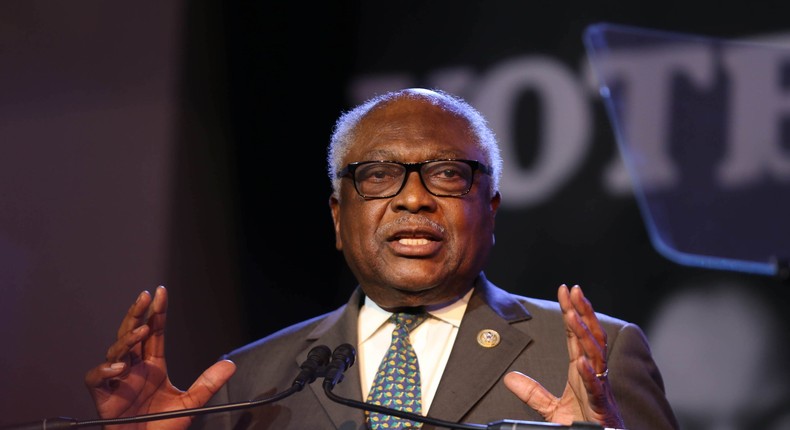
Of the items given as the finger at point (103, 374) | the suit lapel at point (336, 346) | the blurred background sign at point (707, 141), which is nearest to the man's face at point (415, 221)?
the suit lapel at point (336, 346)

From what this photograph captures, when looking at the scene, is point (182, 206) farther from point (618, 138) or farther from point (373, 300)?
point (618, 138)

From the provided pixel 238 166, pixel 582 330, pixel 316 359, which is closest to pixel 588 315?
pixel 582 330

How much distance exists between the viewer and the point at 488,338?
254 centimetres

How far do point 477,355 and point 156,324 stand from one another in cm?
86

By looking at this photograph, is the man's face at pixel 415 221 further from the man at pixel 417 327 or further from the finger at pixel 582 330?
the finger at pixel 582 330

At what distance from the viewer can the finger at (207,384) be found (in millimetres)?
2367

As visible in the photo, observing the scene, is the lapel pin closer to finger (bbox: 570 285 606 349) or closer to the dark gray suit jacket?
the dark gray suit jacket

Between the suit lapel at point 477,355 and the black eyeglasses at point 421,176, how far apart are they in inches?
12.8

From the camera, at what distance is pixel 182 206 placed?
396 cm

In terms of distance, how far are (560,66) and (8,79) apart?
212 centimetres

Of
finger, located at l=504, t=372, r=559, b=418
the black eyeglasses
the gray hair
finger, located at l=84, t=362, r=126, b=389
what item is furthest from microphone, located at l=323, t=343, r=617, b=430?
the gray hair

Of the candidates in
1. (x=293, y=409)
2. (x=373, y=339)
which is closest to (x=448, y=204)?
(x=373, y=339)

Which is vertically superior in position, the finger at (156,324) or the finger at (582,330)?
the finger at (582,330)

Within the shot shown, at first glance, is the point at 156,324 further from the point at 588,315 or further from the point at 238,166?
the point at 238,166
